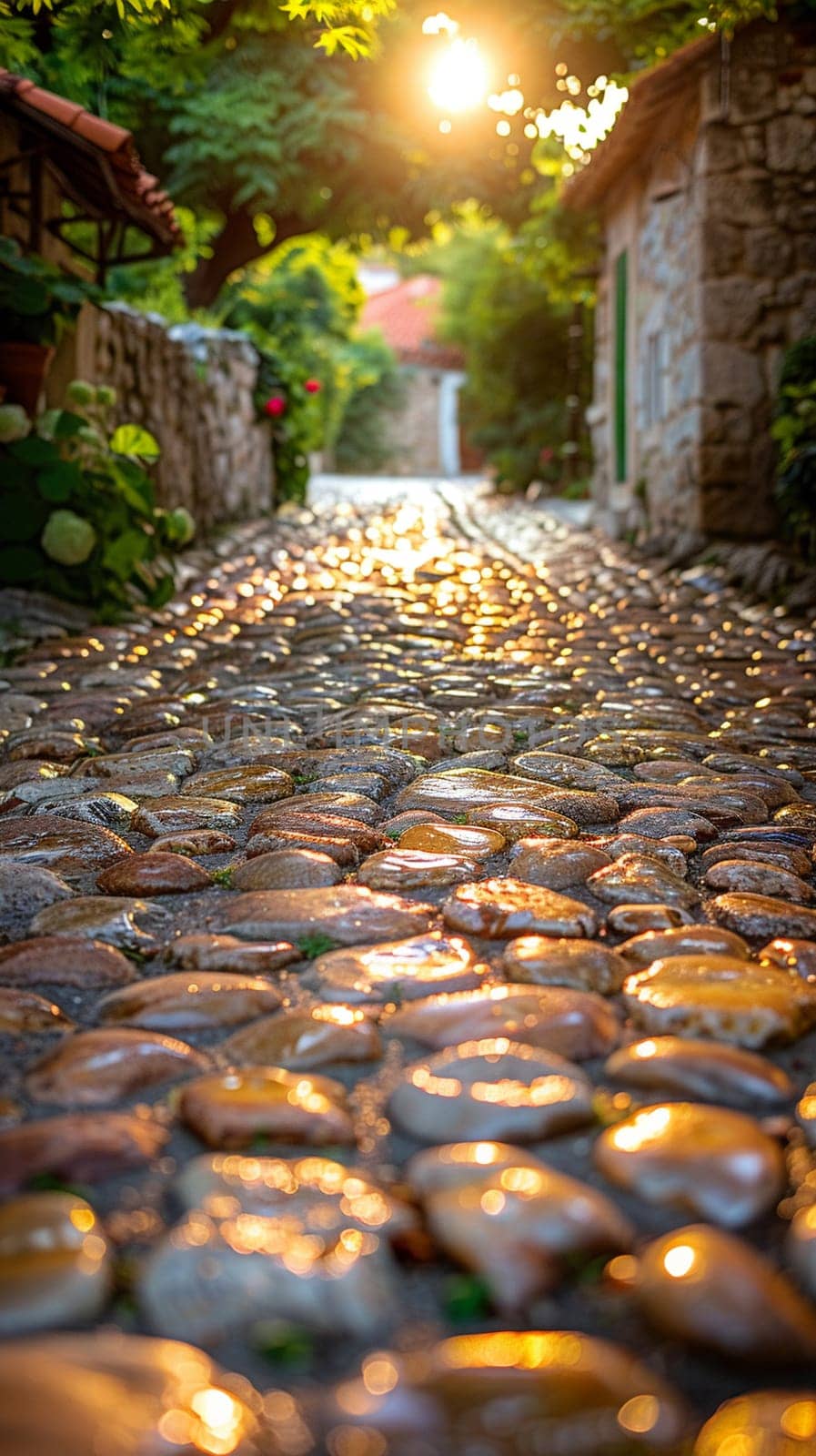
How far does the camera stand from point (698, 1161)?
1105mm

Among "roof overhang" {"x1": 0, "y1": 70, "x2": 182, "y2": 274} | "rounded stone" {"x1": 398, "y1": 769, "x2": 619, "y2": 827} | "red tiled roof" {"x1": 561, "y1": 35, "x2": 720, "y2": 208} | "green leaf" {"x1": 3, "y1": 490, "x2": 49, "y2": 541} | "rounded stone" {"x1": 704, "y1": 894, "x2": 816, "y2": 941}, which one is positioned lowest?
"rounded stone" {"x1": 398, "y1": 769, "x2": 619, "y2": 827}

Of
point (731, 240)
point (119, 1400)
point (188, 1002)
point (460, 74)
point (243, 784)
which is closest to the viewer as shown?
point (119, 1400)

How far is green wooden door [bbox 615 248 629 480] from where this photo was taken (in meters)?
9.11

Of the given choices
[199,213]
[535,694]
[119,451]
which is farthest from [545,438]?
[535,694]

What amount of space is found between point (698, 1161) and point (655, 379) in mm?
7646

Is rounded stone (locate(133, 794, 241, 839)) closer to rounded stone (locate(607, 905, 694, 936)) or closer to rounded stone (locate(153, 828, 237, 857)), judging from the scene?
rounded stone (locate(153, 828, 237, 857))

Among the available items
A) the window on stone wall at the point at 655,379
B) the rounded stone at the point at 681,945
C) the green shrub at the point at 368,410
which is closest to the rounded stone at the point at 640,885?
the rounded stone at the point at 681,945

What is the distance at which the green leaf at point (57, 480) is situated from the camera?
4.91 metres

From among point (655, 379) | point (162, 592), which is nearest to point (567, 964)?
point (162, 592)

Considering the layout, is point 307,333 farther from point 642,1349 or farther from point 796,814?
point 642,1349

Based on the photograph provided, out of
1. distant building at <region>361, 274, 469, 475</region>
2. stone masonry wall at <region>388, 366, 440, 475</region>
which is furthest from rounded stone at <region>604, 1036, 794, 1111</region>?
stone masonry wall at <region>388, 366, 440, 475</region>

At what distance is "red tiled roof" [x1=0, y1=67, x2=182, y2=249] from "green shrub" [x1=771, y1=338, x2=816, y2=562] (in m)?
3.28

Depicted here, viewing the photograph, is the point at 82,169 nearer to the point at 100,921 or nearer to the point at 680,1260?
the point at 100,921

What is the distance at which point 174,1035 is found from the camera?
1.43m
